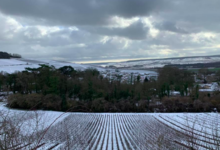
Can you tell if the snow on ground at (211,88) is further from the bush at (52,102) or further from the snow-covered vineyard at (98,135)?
the bush at (52,102)

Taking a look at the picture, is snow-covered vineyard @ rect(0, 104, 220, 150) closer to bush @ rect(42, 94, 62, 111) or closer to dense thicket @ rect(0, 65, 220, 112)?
dense thicket @ rect(0, 65, 220, 112)

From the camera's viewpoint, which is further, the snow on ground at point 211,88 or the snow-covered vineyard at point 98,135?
the snow on ground at point 211,88

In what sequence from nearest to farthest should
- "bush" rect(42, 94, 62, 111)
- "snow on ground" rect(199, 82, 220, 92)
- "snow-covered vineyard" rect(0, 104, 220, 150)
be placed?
"snow-covered vineyard" rect(0, 104, 220, 150), "bush" rect(42, 94, 62, 111), "snow on ground" rect(199, 82, 220, 92)

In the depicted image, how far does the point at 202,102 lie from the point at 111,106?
1347 centimetres

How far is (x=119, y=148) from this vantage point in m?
10.1

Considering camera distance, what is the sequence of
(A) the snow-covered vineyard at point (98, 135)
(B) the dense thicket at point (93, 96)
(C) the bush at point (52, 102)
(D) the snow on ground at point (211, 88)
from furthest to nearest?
1. (D) the snow on ground at point (211, 88)
2. (B) the dense thicket at point (93, 96)
3. (C) the bush at point (52, 102)
4. (A) the snow-covered vineyard at point (98, 135)

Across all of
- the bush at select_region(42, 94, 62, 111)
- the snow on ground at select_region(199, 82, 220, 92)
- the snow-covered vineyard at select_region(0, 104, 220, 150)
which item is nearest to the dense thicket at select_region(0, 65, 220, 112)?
the bush at select_region(42, 94, 62, 111)

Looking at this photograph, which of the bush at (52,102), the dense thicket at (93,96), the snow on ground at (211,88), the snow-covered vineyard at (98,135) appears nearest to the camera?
the snow-covered vineyard at (98,135)

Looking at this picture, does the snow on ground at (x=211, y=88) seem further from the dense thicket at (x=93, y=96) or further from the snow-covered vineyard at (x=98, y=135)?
the snow-covered vineyard at (x=98, y=135)

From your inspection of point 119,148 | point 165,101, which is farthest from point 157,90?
point 119,148

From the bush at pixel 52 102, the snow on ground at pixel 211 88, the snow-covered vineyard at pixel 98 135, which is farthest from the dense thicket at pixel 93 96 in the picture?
the snow-covered vineyard at pixel 98 135

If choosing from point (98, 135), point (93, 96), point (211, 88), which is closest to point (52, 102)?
point (93, 96)

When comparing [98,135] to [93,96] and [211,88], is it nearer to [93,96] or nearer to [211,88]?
[93,96]

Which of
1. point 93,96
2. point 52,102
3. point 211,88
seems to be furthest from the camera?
point 211,88
